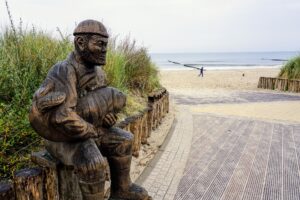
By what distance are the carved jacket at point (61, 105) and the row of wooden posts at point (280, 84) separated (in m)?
13.5

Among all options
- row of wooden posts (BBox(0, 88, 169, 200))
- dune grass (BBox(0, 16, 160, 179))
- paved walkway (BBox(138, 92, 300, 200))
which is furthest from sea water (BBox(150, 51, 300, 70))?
row of wooden posts (BBox(0, 88, 169, 200))

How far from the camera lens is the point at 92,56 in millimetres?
1981

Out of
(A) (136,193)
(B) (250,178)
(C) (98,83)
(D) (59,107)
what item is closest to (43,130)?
(D) (59,107)

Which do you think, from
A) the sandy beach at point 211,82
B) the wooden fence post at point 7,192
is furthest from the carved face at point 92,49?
the sandy beach at point 211,82

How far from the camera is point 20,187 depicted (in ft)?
6.83

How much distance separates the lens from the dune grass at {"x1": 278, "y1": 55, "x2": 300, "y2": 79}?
46.1ft

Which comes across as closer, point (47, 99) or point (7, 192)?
point (47, 99)

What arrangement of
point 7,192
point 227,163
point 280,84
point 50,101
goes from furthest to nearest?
point 280,84, point 227,163, point 7,192, point 50,101

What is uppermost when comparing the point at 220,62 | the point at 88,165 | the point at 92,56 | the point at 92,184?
the point at 92,56

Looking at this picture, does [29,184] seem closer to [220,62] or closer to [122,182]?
[122,182]

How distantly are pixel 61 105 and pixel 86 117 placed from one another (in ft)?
0.80

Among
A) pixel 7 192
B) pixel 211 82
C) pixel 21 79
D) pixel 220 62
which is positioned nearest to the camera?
pixel 7 192

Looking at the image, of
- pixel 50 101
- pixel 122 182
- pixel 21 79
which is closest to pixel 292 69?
pixel 21 79

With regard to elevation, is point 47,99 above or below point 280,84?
above
